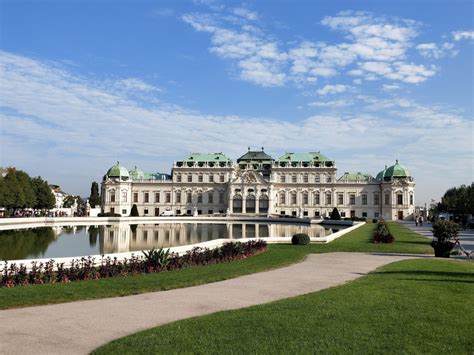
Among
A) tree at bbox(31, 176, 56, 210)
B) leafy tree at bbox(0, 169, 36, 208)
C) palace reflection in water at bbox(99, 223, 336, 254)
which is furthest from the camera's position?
tree at bbox(31, 176, 56, 210)

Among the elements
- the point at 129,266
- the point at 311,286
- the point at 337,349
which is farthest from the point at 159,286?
the point at 337,349

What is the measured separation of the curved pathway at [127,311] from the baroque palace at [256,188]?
299ft

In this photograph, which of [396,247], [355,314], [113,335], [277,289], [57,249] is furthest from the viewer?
[57,249]

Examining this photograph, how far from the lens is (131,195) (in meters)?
116

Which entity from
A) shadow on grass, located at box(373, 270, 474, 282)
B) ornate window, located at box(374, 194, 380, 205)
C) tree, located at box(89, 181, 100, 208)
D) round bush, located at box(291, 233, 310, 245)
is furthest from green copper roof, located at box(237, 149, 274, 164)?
shadow on grass, located at box(373, 270, 474, 282)

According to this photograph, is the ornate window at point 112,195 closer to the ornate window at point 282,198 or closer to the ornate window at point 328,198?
the ornate window at point 282,198

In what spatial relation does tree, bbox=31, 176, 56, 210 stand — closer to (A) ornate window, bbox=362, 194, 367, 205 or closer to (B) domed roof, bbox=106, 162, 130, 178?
(B) domed roof, bbox=106, 162, 130, 178

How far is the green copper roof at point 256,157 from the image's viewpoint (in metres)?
119

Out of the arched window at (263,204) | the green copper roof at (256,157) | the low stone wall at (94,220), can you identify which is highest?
the green copper roof at (256,157)

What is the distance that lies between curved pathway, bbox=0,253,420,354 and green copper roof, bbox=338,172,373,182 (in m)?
97.3

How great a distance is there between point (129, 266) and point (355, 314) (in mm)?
9590

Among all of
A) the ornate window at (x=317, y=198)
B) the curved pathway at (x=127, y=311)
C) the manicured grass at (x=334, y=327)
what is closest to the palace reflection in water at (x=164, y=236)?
the curved pathway at (x=127, y=311)

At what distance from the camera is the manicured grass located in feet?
25.3

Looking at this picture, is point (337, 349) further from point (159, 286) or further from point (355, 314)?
point (159, 286)
